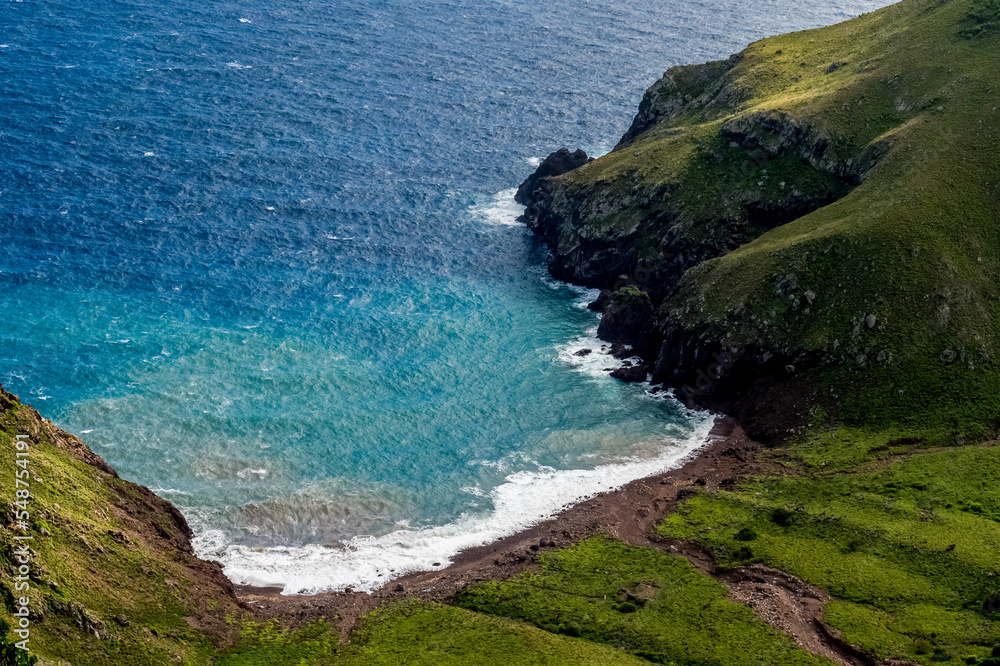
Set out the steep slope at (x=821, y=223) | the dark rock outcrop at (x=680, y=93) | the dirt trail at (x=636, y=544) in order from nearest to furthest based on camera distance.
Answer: the dirt trail at (x=636, y=544) < the steep slope at (x=821, y=223) < the dark rock outcrop at (x=680, y=93)

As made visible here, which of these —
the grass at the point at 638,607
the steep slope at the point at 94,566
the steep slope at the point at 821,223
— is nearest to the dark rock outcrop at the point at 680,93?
the steep slope at the point at 821,223

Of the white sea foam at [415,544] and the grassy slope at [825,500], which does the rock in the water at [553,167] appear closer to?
the grassy slope at [825,500]

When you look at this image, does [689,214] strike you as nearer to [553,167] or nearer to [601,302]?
[601,302]

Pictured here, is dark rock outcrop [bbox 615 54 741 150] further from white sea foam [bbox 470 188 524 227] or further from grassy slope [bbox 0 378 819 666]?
grassy slope [bbox 0 378 819 666]

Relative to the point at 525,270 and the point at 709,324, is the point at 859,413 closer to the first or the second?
the point at 709,324

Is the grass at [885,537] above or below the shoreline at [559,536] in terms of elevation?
above

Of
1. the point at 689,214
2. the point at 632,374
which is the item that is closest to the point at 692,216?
the point at 689,214

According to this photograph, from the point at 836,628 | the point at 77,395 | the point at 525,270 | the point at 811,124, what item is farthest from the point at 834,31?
the point at 77,395
